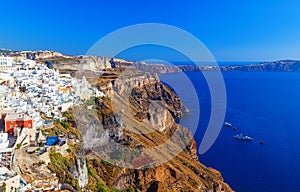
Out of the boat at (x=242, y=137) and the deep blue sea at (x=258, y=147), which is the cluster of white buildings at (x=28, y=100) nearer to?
the deep blue sea at (x=258, y=147)

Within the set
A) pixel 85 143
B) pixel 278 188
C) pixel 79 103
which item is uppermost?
pixel 79 103

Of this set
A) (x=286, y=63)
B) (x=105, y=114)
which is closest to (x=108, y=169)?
(x=105, y=114)

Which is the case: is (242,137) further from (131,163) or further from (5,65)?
(5,65)

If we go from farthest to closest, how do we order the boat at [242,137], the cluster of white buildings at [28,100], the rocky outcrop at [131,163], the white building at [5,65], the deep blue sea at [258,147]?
the boat at [242,137], the white building at [5,65], the deep blue sea at [258,147], the rocky outcrop at [131,163], the cluster of white buildings at [28,100]

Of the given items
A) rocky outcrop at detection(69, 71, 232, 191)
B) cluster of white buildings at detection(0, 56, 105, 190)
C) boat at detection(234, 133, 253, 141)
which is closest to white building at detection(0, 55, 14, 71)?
cluster of white buildings at detection(0, 56, 105, 190)

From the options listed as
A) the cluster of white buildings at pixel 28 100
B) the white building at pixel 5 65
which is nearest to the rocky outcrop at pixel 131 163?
the cluster of white buildings at pixel 28 100

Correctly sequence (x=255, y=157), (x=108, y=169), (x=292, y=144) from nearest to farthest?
(x=108, y=169)
(x=255, y=157)
(x=292, y=144)

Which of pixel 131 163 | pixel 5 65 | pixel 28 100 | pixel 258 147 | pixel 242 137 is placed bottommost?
pixel 258 147

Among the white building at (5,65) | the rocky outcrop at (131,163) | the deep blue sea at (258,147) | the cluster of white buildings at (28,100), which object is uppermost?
the white building at (5,65)

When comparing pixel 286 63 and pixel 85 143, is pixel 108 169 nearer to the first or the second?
pixel 85 143

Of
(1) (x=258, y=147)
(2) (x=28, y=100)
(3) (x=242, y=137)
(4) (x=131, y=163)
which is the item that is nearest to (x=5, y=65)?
(2) (x=28, y=100)

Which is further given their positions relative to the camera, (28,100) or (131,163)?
(28,100)
